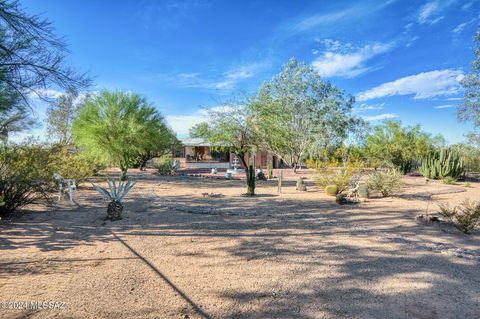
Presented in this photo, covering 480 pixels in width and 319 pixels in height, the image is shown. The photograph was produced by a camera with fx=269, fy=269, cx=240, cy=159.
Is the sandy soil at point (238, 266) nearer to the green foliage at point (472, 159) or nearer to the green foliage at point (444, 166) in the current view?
the green foliage at point (444, 166)

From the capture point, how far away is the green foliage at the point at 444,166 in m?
17.6

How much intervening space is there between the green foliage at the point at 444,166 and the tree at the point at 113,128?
61.3ft

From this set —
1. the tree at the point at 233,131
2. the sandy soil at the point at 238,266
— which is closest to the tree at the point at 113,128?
the tree at the point at 233,131

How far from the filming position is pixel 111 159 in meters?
16.0

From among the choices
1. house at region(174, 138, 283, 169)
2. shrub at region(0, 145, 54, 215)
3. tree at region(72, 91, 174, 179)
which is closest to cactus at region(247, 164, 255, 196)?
shrub at region(0, 145, 54, 215)

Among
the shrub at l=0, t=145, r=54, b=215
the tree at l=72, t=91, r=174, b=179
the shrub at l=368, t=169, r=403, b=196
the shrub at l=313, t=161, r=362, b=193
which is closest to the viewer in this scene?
the shrub at l=0, t=145, r=54, b=215

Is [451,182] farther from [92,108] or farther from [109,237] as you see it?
[92,108]

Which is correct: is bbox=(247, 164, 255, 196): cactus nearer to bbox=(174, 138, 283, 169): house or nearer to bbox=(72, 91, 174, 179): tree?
bbox=(72, 91, 174, 179): tree

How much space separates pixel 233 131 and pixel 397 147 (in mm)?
16787

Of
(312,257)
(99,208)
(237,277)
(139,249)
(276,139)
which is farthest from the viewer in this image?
(276,139)

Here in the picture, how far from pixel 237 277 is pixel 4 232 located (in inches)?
208

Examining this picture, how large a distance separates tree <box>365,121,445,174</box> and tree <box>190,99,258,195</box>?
48.6ft

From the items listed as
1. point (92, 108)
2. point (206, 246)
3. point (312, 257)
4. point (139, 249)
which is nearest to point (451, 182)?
point (312, 257)

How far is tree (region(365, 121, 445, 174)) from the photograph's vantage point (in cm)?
2198
